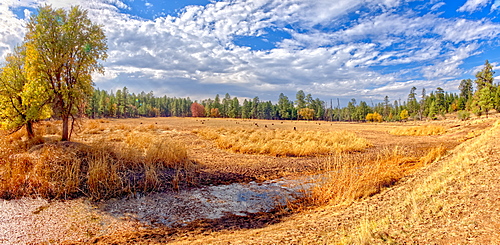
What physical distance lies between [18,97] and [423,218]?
14.5m

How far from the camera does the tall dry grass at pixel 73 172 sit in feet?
23.3

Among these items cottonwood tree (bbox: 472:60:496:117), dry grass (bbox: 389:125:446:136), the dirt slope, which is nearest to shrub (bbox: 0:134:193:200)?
the dirt slope

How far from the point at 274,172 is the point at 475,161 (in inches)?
271

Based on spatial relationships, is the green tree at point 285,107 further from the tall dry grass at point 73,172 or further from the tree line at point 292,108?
the tall dry grass at point 73,172

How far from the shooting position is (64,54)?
9.73 meters

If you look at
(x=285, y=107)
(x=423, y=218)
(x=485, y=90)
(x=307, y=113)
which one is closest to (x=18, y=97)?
(x=423, y=218)

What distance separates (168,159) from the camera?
33.9 feet

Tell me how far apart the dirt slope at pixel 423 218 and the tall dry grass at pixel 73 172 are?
381 centimetres

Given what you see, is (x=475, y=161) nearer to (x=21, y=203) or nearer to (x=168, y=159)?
(x=168, y=159)

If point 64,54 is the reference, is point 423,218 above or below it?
below

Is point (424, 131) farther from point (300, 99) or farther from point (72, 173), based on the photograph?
point (300, 99)

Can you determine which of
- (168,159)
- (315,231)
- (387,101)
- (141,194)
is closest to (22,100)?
(168,159)

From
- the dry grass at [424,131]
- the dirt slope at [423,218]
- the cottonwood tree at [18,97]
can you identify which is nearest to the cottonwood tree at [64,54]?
the cottonwood tree at [18,97]

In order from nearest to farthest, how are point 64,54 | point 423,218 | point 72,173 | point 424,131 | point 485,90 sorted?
point 423,218, point 72,173, point 64,54, point 424,131, point 485,90
